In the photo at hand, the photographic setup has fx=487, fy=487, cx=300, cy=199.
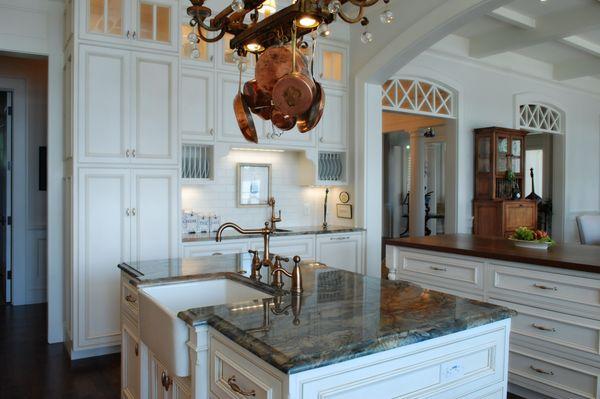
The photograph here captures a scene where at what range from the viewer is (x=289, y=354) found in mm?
1328

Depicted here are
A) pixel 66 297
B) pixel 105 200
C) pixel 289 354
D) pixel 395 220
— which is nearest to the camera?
pixel 289 354

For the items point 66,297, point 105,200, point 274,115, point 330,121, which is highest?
point 330,121

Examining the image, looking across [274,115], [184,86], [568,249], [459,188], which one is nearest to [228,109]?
[184,86]

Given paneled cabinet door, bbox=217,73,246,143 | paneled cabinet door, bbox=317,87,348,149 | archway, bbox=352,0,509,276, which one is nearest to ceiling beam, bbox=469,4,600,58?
archway, bbox=352,0,509,276

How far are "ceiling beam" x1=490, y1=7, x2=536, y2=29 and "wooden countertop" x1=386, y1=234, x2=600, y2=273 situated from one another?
2727 mm

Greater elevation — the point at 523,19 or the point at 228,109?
the point at 523,19

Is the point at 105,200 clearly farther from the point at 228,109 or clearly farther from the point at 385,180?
the point at 385,180

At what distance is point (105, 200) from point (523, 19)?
4951mm

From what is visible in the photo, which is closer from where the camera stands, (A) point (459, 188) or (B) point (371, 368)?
(B) point (371, 368)

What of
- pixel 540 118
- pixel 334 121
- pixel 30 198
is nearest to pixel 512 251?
pixel 334 121

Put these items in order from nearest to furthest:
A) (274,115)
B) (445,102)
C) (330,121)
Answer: (274,115)
(330,121)
(445,102)

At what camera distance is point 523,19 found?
5633 mm

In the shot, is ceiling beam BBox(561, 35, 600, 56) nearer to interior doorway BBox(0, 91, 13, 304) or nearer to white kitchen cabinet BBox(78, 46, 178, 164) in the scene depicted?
white kitchen cabinet BBox(78, 46, 178, 164)

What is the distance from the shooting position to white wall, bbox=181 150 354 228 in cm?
505
